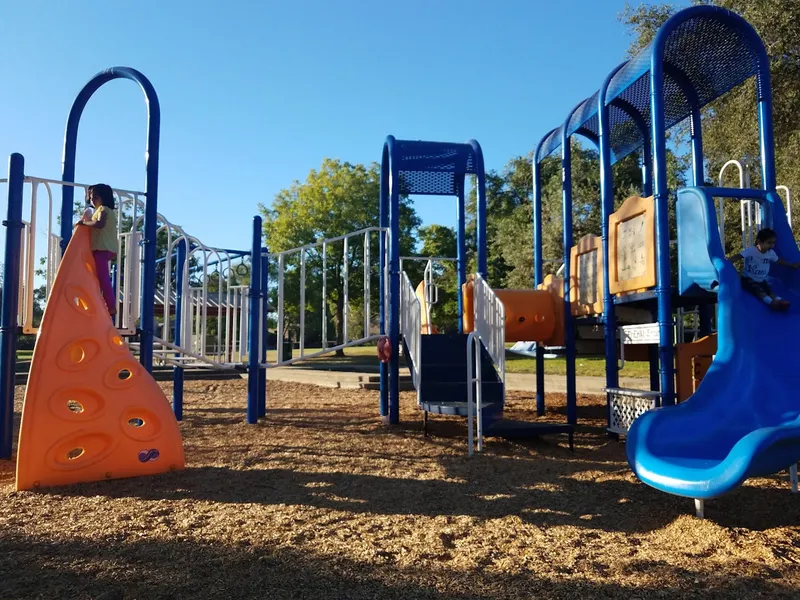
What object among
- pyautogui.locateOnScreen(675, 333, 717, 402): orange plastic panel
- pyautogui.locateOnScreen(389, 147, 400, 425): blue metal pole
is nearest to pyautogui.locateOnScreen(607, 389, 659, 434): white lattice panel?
pyautogui.locateOnScreen(675, 333, 717, 402): orange plastic panel

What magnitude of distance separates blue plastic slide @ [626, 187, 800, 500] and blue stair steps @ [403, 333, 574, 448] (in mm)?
1978

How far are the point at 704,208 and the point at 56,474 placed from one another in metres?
5.93

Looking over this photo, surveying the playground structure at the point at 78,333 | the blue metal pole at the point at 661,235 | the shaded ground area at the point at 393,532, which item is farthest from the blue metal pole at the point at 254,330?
the blue metal pole at the point at 661,235

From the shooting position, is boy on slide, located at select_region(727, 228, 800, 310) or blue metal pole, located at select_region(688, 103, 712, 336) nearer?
boy on slide, located at select_region(727, 228, 800, 310)

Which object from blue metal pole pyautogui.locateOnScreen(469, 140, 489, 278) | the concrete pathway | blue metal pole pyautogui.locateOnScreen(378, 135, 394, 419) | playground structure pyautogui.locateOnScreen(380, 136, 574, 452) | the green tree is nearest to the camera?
playground structure pyautogui.locateOnScreen(380, 136, 574, 452)

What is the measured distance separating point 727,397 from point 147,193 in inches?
212

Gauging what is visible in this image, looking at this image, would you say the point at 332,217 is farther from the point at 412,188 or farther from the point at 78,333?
the point at 78,333

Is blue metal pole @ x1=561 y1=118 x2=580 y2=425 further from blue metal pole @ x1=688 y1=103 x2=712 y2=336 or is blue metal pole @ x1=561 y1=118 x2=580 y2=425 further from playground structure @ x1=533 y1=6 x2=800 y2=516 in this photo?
blue metal pole @ x1=688 y1=103 x2=712 y2=336

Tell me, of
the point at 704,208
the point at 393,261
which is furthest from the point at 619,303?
the point at 393,261

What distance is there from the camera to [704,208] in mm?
5672

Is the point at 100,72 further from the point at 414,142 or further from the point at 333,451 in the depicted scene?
the point at 333,451

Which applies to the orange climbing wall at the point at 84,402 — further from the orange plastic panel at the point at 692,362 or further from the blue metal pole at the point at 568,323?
the orange plastic panel at the point at 692,362

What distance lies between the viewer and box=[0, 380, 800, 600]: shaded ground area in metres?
2.85

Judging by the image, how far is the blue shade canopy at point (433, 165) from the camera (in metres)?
9.05
